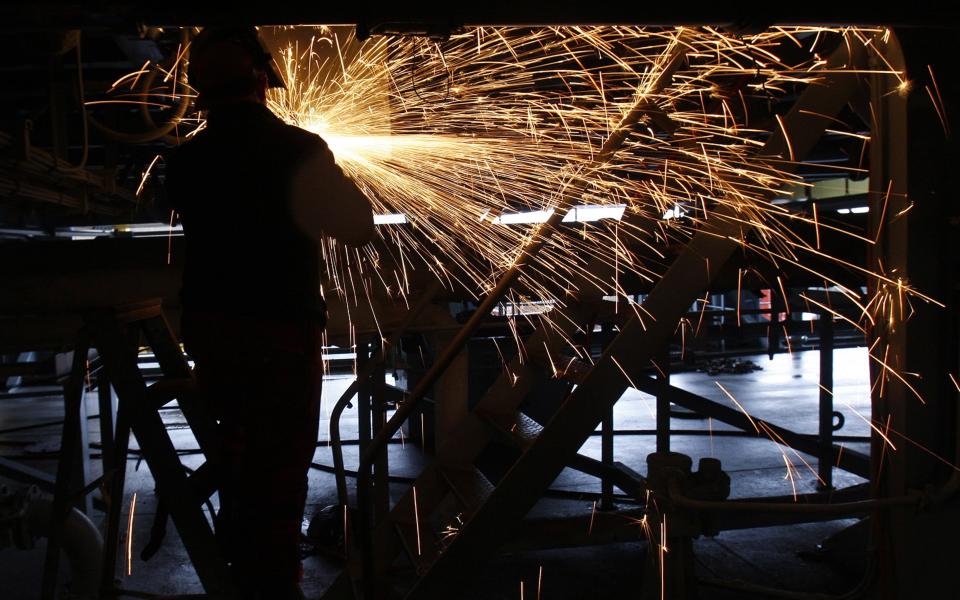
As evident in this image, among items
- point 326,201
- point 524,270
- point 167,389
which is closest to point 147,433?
point 167,389

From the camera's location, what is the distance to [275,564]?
7.00 feet

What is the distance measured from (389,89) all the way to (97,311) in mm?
1837

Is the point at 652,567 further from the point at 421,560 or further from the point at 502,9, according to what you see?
the point at 502,9

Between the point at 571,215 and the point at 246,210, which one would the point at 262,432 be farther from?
the point at 571,215

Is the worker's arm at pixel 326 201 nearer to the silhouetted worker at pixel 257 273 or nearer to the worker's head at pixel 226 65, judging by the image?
the silhouetted worker at pixel 257 273

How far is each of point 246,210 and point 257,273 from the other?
0.18 meters

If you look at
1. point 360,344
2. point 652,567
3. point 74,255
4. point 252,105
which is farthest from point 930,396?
point 74,255

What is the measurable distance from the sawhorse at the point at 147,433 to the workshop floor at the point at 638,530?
0.99 meters

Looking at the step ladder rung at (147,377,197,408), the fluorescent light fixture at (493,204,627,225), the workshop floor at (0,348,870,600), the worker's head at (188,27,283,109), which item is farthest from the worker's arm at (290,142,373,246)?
the fluorescent light fixture at (493,204,627,225)

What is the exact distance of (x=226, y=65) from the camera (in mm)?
2074

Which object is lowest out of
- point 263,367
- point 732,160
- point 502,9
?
point 263,367

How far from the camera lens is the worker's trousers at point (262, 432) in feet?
6.99

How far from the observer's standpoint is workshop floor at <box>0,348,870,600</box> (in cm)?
523

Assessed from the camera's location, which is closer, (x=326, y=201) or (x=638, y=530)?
(x=326, y=201)
